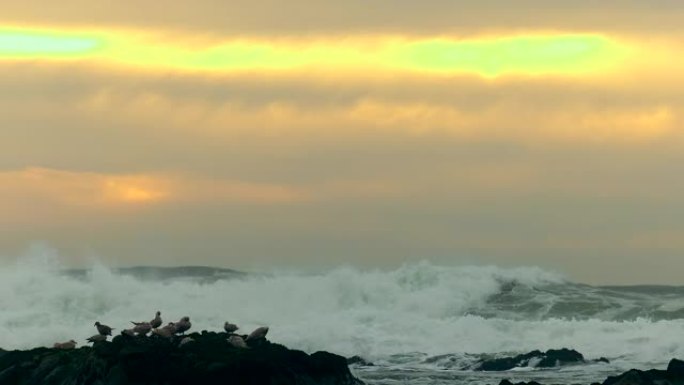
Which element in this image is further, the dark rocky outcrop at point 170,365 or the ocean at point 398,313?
the ocean at point 398,313

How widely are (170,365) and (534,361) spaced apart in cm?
1445

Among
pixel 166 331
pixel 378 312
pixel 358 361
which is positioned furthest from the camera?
pixel 378 312

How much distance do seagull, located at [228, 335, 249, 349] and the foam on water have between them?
38.7ft

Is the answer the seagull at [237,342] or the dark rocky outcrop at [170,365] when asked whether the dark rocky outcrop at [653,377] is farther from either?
the seagull at [237,342]

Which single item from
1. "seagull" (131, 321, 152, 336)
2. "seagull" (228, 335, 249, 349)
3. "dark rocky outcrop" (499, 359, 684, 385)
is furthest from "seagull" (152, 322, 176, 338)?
"dark rocky outcrop" (499, 359, 684, 385)

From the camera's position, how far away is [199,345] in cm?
3675

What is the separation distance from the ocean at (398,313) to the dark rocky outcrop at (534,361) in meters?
0.50

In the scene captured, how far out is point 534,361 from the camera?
46.6 metres

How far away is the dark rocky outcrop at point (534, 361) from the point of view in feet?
152

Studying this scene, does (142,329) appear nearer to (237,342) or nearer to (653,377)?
(237,342)

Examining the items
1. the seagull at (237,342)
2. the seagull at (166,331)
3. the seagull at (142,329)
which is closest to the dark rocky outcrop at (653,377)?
the seagull at (237,342)

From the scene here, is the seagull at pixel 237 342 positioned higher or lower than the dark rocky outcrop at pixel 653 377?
higher

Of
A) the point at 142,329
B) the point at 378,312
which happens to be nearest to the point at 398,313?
the point at 378,312

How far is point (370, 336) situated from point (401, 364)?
8318 millimetres
